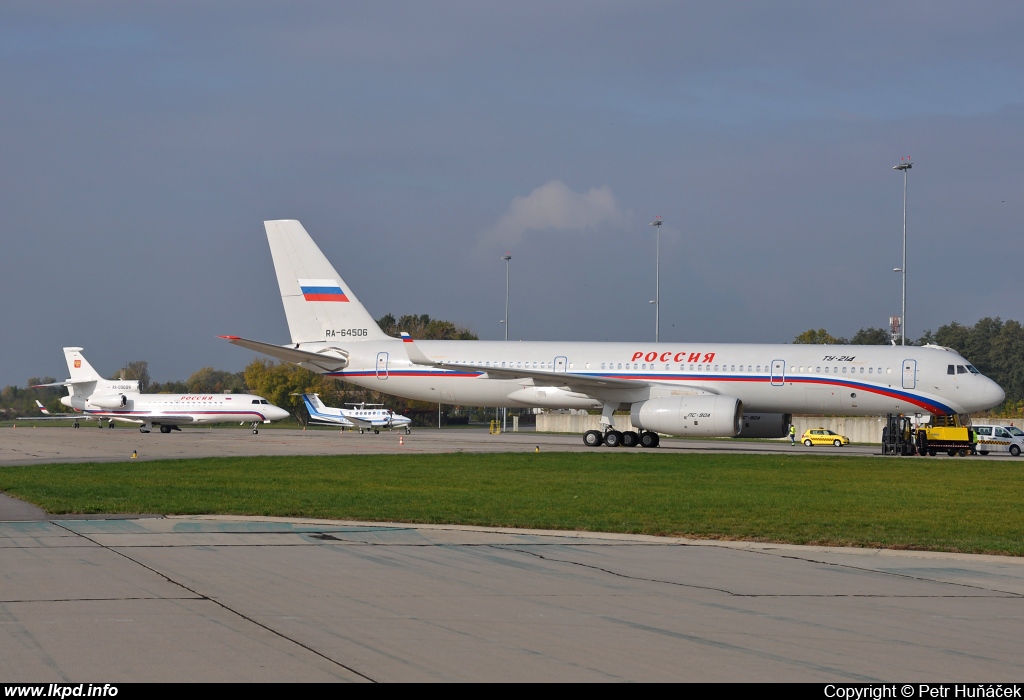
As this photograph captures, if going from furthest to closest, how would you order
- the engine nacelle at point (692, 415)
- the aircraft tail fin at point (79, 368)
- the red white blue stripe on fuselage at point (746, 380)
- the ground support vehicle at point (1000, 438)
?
1. the aircraft tail fin at point (79, 368)
2. the ground support vehicle at point (1000, 438)
3. the red white blue stripe on fuselage at point (746, 380)
4. the engine nacelle at point (692, 415)

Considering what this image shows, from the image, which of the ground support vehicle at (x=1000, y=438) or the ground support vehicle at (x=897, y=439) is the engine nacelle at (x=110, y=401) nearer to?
the ground support vehicle at (x=897, y=439)

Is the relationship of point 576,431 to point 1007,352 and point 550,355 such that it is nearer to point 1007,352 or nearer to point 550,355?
point 550,355

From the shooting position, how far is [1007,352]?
11212 centimetres

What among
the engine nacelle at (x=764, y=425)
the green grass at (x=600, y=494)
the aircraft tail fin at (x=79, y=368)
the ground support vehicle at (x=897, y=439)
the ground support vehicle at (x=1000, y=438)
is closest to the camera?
the green grass at (x=600, y=494)

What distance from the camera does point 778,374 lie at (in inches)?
1500

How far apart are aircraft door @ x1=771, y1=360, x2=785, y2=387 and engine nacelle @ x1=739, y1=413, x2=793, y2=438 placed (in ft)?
5.99

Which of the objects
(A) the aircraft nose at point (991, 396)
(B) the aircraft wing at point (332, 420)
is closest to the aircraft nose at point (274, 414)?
(B) the aircraft wing at point (332, 420)

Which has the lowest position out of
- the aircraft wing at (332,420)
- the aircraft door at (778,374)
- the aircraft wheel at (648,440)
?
the aircraft wing at (332,420)

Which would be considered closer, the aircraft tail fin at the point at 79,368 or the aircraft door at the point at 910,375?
the aircraft door at the point at 910,375

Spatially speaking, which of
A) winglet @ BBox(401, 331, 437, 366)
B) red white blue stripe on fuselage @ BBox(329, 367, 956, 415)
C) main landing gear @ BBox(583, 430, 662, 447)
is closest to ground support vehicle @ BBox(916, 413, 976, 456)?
red white blue stripe on fuselage @ BBox(329, 367, 956, 415)

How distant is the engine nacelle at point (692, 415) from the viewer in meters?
36.0

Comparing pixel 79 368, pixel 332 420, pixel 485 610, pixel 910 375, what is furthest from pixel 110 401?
pixel 485 610

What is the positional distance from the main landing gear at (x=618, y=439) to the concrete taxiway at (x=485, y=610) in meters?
27.2

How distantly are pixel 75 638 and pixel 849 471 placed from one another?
2275 centimetres
